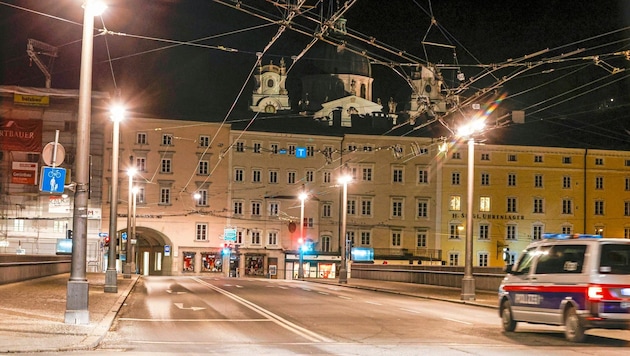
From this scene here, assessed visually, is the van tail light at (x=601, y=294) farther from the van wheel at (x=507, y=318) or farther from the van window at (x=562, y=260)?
the van wheel at (x=507, y=318)

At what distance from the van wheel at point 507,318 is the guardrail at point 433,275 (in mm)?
20359

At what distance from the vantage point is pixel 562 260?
1633 centimetres

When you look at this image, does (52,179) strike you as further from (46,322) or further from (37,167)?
(37,167)

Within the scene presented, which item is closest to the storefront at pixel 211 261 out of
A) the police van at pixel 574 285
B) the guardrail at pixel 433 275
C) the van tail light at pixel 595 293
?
the guardrail at pixel 433 275

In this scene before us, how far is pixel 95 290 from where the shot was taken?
31.0 m

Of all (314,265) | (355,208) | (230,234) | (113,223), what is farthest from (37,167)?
(355,208)

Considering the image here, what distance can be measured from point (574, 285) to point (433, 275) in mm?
33445

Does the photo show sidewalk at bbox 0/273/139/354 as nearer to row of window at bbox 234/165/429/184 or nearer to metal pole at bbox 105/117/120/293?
metal pole at bbox 105/117/120/293

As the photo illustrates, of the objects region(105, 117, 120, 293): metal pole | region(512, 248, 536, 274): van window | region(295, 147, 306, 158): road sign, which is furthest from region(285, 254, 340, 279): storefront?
region(512, 248, 536, 274): van window

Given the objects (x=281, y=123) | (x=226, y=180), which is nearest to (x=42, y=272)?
(x=226, y=180)

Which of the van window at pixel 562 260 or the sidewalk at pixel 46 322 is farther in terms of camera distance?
the van window at pixel 562 260

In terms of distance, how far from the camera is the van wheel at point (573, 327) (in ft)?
50.9

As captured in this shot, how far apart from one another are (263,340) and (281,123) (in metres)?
72.9

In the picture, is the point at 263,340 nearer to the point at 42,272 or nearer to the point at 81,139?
the point at 81,139
